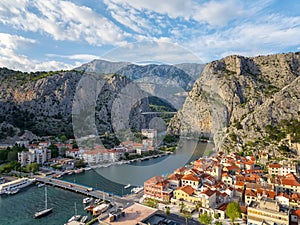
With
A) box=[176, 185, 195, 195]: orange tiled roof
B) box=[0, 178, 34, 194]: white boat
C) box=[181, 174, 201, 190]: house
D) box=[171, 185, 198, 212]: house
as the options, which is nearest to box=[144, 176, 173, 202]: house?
box=[171, 185, 198, 212]: house

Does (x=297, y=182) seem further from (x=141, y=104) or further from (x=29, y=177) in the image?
(x=141, y=104)

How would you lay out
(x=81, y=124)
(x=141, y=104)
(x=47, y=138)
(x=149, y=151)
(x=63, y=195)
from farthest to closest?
(x=141, y=104)
(x=81, y=124)
(x=47, y=138)
(x=149, y=151)
(x=63, y=195)

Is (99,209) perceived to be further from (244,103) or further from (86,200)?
(244,103)

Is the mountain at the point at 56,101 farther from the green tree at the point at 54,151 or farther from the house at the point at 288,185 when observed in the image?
the house at the point at 288,185

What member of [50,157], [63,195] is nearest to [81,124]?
[50,157]

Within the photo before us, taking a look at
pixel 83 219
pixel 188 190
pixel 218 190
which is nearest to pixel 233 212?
pixel 218 190

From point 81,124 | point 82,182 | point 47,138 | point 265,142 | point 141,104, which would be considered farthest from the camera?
point 141,104
